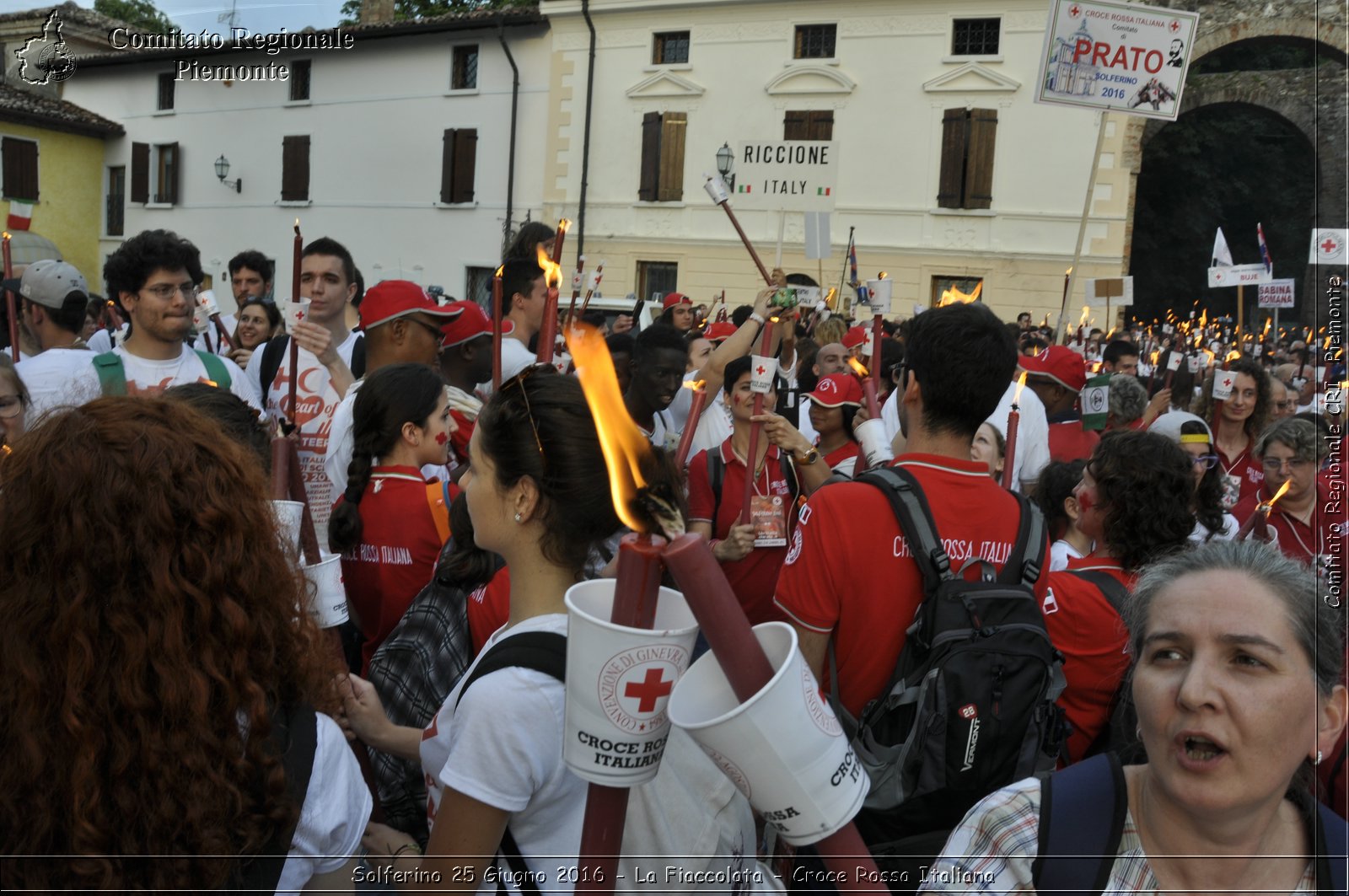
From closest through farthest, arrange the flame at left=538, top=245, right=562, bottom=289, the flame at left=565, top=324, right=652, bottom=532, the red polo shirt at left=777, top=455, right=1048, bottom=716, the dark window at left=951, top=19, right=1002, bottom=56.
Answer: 1. the flame at left=565, top=324, right=652, bottom=532
2. the red polo shirt at left=777, top=455, right=1048, bottom=716
3. the flame at left=538, top=245, right=562, bottom=289
4. the dark window at left=951, top=19, right=1002, bottom=56

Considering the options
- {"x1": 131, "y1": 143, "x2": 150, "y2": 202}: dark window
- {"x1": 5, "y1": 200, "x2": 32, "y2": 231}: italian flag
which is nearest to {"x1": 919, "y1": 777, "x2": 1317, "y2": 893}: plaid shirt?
{"x1": 5, "y1": 200, "x2": 32, "y2": 231}: italian flag

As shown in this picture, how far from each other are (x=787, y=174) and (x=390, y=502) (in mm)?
6960

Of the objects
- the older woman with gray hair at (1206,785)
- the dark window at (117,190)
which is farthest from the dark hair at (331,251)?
→ the dark window at (117,190)

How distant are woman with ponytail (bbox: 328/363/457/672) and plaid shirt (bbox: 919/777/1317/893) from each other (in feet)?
6.34

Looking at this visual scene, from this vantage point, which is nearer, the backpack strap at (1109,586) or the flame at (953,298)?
the backpack strap at (1109,586)

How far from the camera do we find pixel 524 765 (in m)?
1.67

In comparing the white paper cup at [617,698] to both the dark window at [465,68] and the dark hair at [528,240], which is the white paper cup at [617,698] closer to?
the dark hair at [528,240]

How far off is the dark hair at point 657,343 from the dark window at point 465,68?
66.4 feet

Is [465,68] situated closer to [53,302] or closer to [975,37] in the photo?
[975,37]

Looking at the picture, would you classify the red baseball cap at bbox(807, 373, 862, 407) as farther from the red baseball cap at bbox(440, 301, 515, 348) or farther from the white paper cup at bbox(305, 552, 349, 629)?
the white paper cup at bbox(305, 552, 349, 629)

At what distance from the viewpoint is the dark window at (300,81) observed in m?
17.3

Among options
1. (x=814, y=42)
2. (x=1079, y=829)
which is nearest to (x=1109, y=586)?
(x=1079, y=829)

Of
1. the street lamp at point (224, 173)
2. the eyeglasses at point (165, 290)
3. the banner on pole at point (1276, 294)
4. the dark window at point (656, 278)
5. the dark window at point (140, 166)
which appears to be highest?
the street lamp at point (224, 173)

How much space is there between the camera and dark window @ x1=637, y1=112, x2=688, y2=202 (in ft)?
80.9
